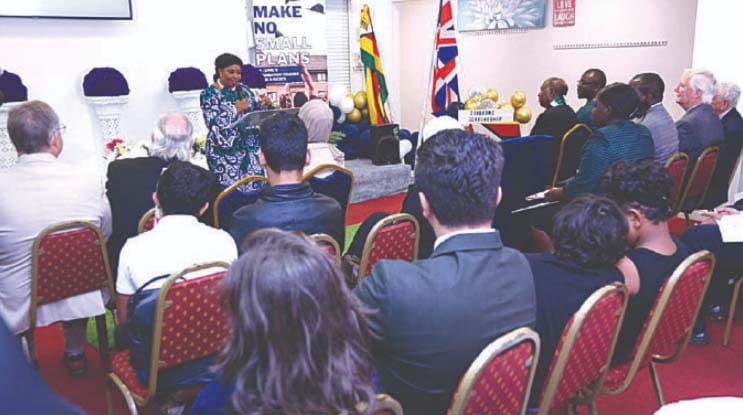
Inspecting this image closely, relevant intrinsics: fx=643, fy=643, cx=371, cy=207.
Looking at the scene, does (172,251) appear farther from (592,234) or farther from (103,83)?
(103,83)

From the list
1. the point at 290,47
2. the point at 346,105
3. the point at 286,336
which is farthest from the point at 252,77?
the point at 286,336

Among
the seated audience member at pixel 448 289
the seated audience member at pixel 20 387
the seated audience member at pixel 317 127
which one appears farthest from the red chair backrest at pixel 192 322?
the seated audience member at pixel 317 127

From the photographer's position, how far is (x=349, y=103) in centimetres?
771

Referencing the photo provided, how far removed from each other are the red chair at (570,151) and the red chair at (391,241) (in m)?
2.43

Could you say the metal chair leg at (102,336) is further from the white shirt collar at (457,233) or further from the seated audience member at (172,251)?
the white shirt collar at (457,233)

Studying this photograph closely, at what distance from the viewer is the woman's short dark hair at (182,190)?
217 cm

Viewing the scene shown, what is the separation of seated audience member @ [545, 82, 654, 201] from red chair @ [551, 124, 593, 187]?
42.7 inches

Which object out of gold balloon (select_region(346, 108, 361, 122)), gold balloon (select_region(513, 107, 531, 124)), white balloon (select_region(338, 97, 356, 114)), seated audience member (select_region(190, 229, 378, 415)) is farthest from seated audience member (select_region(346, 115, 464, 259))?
gold balloon (select_region(346, 108, 361, 122))

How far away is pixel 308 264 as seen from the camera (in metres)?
1.20

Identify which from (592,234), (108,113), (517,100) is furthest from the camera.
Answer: (517,100)

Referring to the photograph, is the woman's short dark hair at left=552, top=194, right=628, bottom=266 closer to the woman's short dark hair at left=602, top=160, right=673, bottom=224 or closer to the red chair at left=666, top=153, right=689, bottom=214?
the woman's short dark hair at left=602, top=160, right=673, bottom=224

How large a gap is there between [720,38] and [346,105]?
3953 mm

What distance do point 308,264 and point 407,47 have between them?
859 cm

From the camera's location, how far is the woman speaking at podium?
434 centimetres
